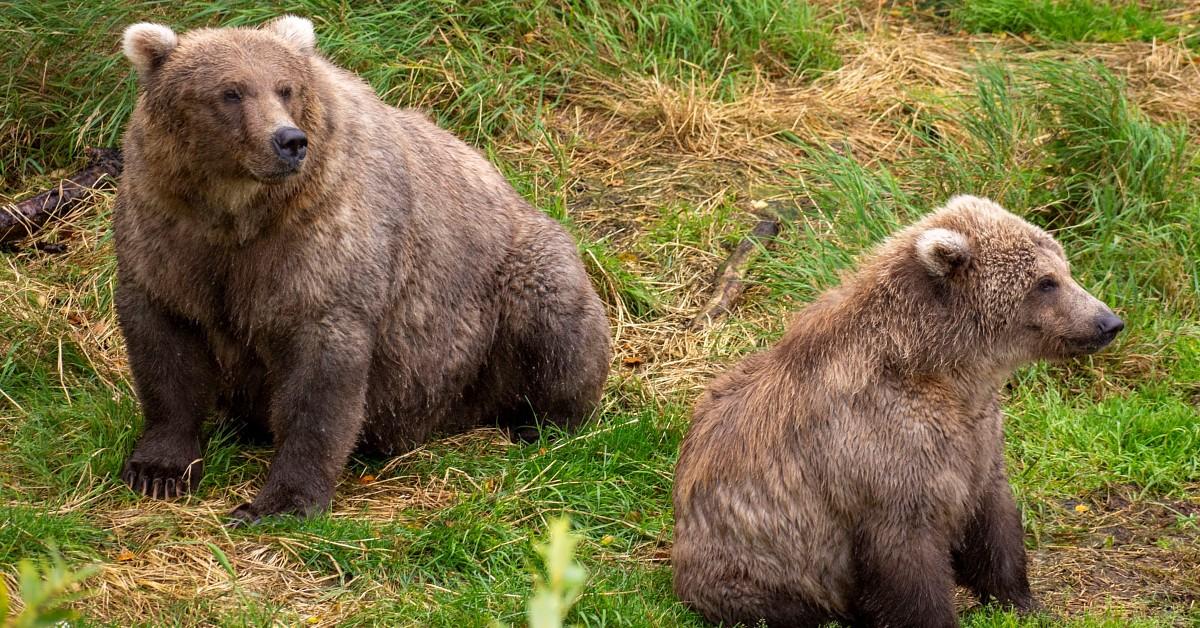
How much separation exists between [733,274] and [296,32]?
3008 millimetres

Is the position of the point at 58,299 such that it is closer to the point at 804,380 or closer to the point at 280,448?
the point at 280,448

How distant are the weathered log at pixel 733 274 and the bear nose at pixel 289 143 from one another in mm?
2932

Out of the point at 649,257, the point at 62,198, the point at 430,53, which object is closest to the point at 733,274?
the point at 649,257

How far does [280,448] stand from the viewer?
5629 millimetres

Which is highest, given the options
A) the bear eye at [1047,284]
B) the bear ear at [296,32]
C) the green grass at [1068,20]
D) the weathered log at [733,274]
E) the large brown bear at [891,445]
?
the green grass at [1068,20]

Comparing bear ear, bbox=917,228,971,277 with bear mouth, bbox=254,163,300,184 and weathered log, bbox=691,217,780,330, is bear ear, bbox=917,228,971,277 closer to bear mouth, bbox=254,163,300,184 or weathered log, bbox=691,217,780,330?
bear mouth, bbox=254,163,300,184

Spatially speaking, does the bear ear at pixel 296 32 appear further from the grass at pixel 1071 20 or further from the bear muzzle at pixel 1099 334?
the grass at pixel 1071 20

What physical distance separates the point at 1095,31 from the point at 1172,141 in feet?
8.55

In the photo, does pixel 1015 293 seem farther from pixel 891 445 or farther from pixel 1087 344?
pixel 891 445

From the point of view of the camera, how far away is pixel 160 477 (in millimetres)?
5719

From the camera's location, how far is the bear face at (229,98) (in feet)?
16.6

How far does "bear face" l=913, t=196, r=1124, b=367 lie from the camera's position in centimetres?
473

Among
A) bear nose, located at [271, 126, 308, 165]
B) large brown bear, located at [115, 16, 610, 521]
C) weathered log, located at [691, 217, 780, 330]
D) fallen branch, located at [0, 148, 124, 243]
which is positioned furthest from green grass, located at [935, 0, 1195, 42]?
bear nose, located at [271, 126, 308, 165]

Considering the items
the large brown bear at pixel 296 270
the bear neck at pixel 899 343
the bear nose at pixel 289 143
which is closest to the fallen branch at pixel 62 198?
the large brown bear at pixel 296 270
